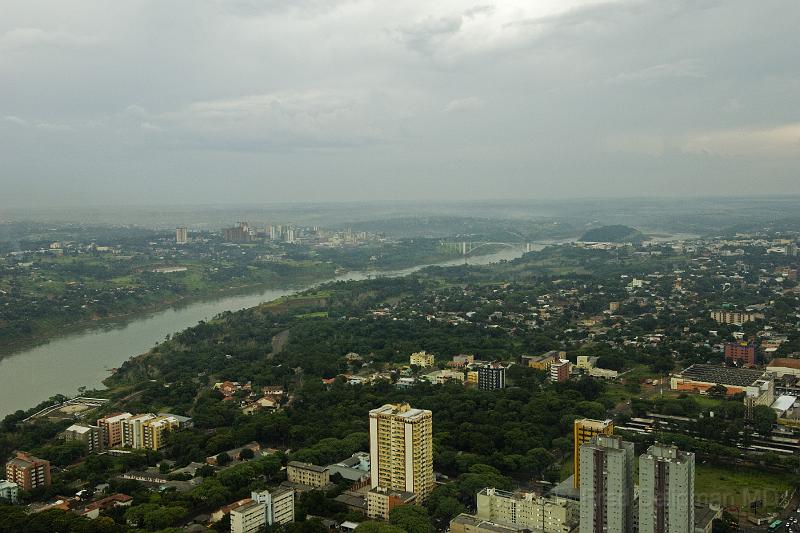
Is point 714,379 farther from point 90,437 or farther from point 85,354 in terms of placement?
point 85,354

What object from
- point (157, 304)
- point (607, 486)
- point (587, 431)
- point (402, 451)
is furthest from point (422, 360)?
point (157, 304)

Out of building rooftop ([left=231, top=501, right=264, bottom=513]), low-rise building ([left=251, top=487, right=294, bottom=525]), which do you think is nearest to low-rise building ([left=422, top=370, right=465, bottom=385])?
low-rise building ([left=251, top=487, right=294, bottom=525])

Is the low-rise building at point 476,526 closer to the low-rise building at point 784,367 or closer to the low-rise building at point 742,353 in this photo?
the low-rise building at point 784,367

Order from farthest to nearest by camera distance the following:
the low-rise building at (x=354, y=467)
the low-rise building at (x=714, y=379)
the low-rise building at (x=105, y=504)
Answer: the low-rise building at (x=714, y=379)
the low-rise building at (x=354, y=467)
the low-rise building at (x=105, y=504)

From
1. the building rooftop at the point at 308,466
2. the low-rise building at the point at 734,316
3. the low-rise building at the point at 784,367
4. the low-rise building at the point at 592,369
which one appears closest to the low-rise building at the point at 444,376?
the low-rise building at the point at 592,369

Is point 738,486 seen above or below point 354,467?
below

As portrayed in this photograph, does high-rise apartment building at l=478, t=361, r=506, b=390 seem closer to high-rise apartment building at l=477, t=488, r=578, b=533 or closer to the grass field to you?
the grass field
